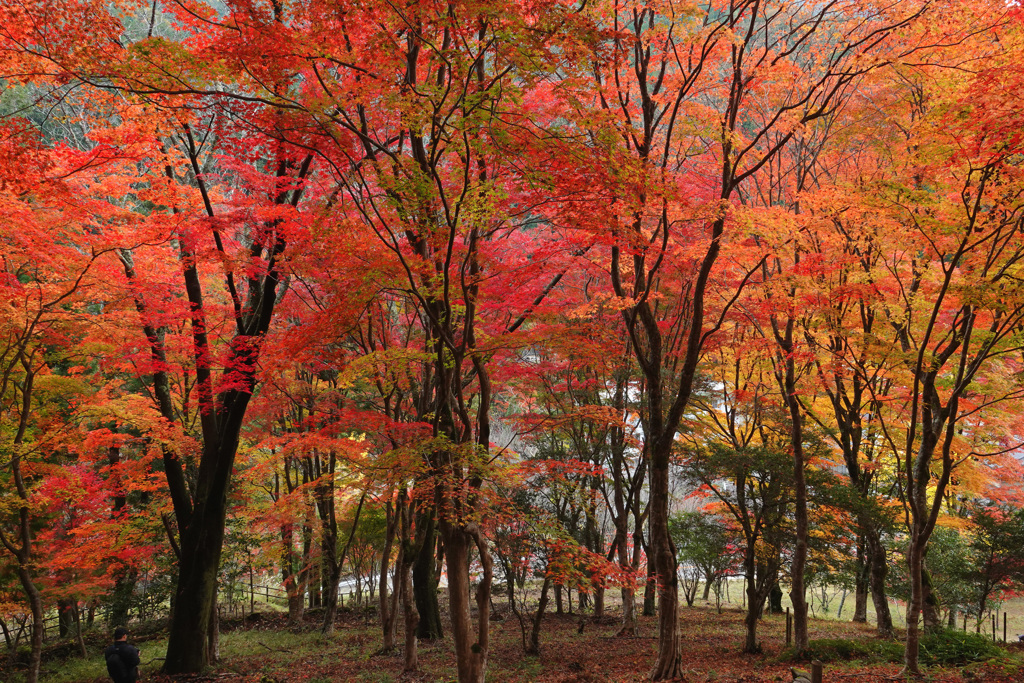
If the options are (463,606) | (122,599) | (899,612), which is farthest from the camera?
(899,612)

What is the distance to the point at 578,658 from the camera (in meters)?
10.9

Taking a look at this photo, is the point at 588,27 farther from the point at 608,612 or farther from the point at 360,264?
the point at 608,612

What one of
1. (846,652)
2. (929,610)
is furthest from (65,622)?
(929,610)

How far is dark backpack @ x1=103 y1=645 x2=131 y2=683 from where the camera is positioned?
7.64 m

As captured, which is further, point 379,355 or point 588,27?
point 379,355

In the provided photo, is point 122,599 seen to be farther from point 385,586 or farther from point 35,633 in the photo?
point 385,586

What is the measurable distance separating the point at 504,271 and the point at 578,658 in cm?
711

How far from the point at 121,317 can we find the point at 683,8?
33.5 ft

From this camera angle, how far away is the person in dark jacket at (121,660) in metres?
7.65

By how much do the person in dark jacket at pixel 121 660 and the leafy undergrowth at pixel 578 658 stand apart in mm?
1569

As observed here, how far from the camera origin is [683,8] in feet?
24.3

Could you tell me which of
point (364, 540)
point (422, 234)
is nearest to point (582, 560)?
point (422, 234)

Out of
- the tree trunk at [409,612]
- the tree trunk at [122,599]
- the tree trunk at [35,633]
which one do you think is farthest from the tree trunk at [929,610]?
the tree trunk at [122,599]

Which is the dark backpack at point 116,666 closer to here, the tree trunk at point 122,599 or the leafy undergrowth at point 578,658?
the leafy undergrowth at point 578,658
